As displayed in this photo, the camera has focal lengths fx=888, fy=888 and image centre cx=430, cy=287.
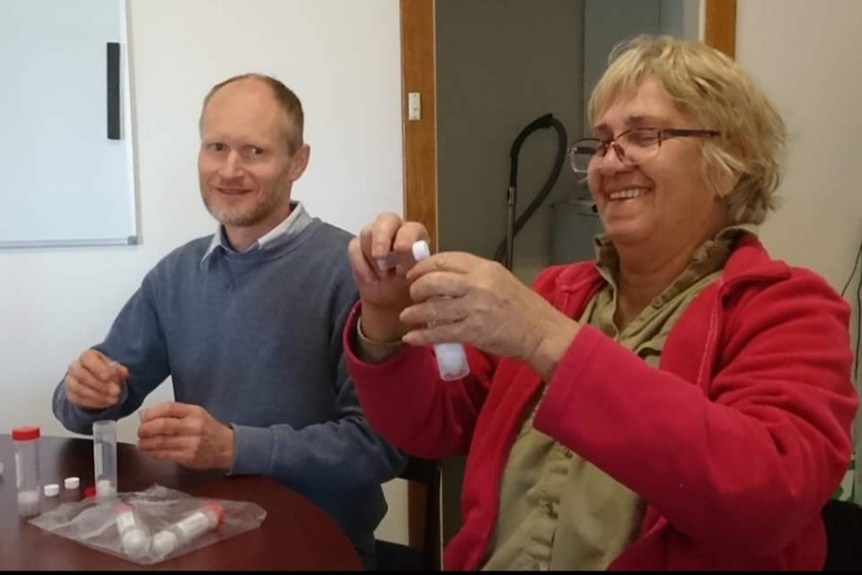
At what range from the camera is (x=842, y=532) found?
1.16m

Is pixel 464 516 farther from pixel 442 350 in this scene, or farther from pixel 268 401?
pixel 268 401

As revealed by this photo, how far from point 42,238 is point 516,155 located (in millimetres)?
2113

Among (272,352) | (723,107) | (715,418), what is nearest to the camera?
(715,418)

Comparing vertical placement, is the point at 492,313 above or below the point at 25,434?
above

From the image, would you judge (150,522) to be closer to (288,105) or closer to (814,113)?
(288,105)

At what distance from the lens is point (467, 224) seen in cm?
390

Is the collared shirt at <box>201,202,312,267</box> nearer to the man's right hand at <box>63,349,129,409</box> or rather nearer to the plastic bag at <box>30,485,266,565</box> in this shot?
the man's right hand at <box>63,349,129,409</box>

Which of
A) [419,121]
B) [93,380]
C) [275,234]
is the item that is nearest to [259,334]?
[275,234]

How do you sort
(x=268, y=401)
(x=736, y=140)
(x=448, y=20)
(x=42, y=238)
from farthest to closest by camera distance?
(x=448, y=20) < (x=42, y=238) < (x=268, y=401) < (x=736, y=140)

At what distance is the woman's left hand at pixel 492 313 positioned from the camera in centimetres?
99

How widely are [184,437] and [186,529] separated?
291 mm

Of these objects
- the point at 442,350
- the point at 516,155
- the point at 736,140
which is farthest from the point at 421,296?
the point at 516,155

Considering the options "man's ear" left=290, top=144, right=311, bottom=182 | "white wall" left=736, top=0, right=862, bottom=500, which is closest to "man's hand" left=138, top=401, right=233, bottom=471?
"man's ear" left=290, top=144, right=311, bottom=182

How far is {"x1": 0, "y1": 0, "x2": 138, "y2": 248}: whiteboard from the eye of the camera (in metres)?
2.20
